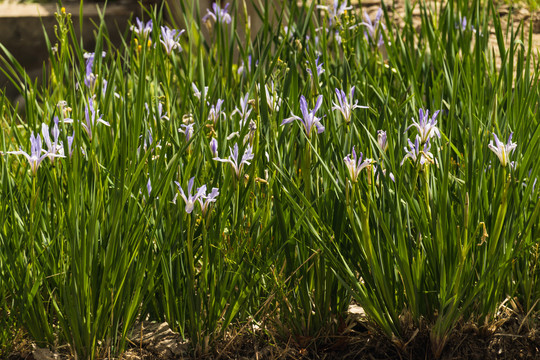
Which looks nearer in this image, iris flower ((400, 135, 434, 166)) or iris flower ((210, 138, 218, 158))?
iris flower ((400, 135, 434, 166))

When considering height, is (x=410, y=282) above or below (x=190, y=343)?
above

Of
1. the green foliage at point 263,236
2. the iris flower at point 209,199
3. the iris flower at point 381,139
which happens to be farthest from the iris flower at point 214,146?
the iris flower at point 381,139

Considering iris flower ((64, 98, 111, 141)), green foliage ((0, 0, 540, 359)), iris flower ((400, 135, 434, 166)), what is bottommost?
green foliage ((0, 0, 540, 359))

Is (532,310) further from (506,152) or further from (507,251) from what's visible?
(506,152)

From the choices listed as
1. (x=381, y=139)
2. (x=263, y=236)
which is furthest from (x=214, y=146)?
(x=381, y=139)

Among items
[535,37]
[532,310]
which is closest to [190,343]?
[532,310]

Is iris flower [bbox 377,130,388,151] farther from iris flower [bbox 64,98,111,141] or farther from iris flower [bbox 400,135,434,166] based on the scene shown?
iris flower [bbox 64,98,111,141]

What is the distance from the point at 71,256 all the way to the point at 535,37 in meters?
3.57

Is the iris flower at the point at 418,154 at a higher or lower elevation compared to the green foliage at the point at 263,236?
higher

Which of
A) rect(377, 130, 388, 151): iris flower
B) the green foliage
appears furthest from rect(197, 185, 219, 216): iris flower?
rect(377, 130, 388, 151): iris flower

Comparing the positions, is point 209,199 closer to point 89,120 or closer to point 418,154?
point 89,120

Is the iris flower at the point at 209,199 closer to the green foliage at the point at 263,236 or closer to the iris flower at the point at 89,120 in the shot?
the green foliage at the point at 263,236

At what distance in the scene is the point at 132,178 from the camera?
4.67 feet

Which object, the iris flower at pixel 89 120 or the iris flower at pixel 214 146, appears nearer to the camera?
the iris flower at pixel 89 120
